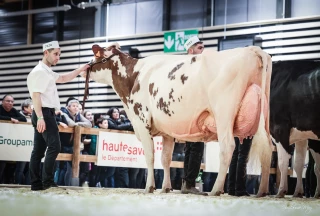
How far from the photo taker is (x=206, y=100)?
695 cm

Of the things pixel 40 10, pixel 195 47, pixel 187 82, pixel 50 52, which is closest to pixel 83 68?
pixel 50 52

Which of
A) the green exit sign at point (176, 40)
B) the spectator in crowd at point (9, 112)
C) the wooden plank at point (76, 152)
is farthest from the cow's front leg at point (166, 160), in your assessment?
the green exit sign at point (176, 40)

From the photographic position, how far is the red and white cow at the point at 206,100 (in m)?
6.78

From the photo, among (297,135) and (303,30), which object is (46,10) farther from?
(297,135)

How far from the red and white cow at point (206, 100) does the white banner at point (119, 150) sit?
10.5 ft

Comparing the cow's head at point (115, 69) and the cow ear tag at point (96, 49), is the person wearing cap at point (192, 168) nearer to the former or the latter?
the cow's head at point (115, 69)

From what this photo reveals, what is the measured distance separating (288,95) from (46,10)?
12147mm

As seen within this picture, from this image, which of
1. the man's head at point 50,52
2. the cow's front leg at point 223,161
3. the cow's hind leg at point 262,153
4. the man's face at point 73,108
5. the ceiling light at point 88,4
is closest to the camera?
the cow's front leg at point 223,161

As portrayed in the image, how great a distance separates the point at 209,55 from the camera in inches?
278

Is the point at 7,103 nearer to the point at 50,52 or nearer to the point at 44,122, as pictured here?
the point at 50,52

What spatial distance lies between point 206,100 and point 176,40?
1001 cm

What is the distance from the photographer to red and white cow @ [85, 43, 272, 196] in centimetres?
678

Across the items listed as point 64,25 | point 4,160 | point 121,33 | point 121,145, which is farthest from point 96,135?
point 64,25

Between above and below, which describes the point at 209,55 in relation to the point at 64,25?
below
